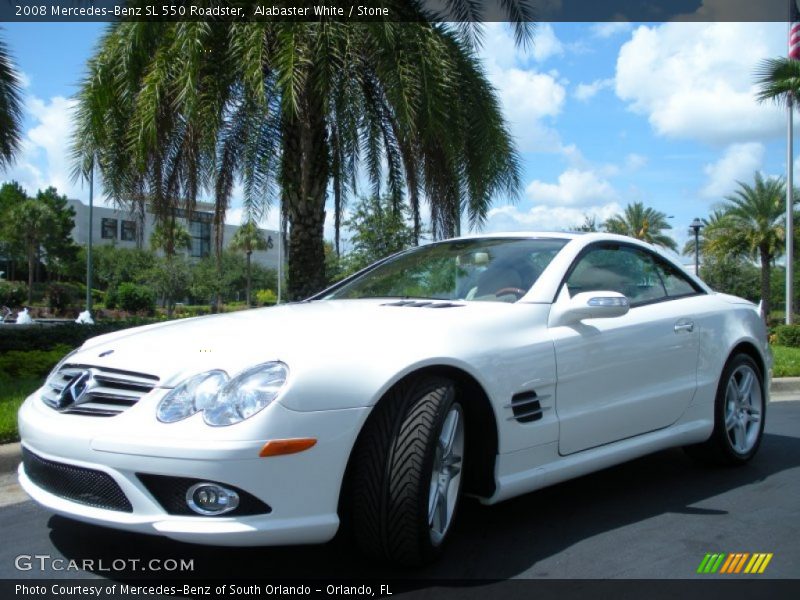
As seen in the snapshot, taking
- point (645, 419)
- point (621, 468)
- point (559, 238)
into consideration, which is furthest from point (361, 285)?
point (621, 468)

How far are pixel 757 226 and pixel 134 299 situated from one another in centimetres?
3681

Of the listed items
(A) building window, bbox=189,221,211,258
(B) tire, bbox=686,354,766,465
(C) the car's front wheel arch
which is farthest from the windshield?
(A) building window, bbox=189,221,211,258

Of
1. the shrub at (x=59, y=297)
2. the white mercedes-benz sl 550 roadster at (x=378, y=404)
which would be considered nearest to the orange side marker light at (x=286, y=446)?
the white mercedes-benz sl 550 roadster at (x=378, y=404)

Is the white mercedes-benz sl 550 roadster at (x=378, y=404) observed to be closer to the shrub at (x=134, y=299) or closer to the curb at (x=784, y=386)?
the curb at (x=784, y=386)

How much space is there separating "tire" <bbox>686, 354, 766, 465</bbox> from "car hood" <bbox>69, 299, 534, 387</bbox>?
1864mm

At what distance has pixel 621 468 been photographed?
5.00m

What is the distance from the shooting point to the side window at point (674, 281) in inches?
188

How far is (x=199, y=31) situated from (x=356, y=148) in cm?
217

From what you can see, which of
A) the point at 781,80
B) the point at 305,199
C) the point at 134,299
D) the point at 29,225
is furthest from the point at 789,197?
the point at 29,225

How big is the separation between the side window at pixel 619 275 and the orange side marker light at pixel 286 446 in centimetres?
186

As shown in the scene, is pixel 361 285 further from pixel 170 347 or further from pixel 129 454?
pixel 129 454

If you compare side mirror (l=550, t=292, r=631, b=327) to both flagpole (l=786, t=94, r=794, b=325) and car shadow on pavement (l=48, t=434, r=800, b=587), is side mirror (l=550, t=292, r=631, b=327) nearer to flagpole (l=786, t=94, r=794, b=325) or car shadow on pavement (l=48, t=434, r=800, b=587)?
car shadow on pavement (l=48, t=434, r=800, b=587)

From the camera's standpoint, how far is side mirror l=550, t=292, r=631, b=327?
374 cm

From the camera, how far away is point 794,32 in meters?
18.6
